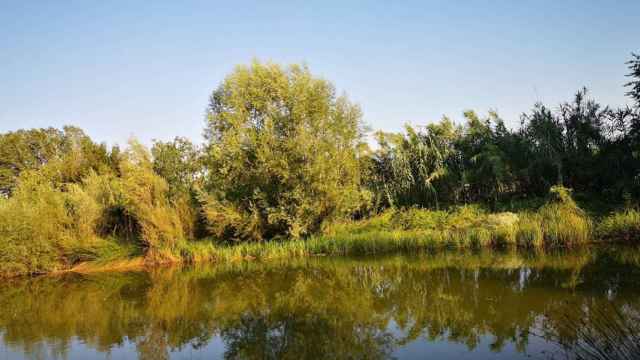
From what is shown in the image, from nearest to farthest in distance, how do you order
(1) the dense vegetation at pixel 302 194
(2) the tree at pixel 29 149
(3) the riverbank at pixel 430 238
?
(3) the riverbank at pixel 430 238 < (1) the dense vegetation at pixel 302 194 < (2) the tree at pixel 29 149

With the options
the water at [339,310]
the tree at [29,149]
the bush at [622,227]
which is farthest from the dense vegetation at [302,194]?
the tree at [29,149]

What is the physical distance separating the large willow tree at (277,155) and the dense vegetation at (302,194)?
6 cm

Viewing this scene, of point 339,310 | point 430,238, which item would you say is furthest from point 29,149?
point 339,310

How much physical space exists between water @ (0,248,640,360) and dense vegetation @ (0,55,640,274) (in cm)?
235

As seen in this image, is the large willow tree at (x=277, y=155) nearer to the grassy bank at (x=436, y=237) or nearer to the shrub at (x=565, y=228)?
the grassy bank at (x=436, y=237)

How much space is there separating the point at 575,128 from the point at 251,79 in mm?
16699

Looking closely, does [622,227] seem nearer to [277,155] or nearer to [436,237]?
[436,237]

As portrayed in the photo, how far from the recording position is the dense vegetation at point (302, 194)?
18.2m

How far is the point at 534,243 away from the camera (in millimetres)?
16562

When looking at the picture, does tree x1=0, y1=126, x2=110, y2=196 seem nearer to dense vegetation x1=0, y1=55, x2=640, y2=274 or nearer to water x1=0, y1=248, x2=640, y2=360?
dense vegetation x1=0, y1=55, x2=640, y2=274

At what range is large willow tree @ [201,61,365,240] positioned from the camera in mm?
19797

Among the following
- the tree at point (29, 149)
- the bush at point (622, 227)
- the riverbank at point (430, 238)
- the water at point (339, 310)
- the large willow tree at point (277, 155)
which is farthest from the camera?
the tree at point (29, 149)

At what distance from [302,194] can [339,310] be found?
31.2ft

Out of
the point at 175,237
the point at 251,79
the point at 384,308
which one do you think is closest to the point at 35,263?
the point at 175,237
